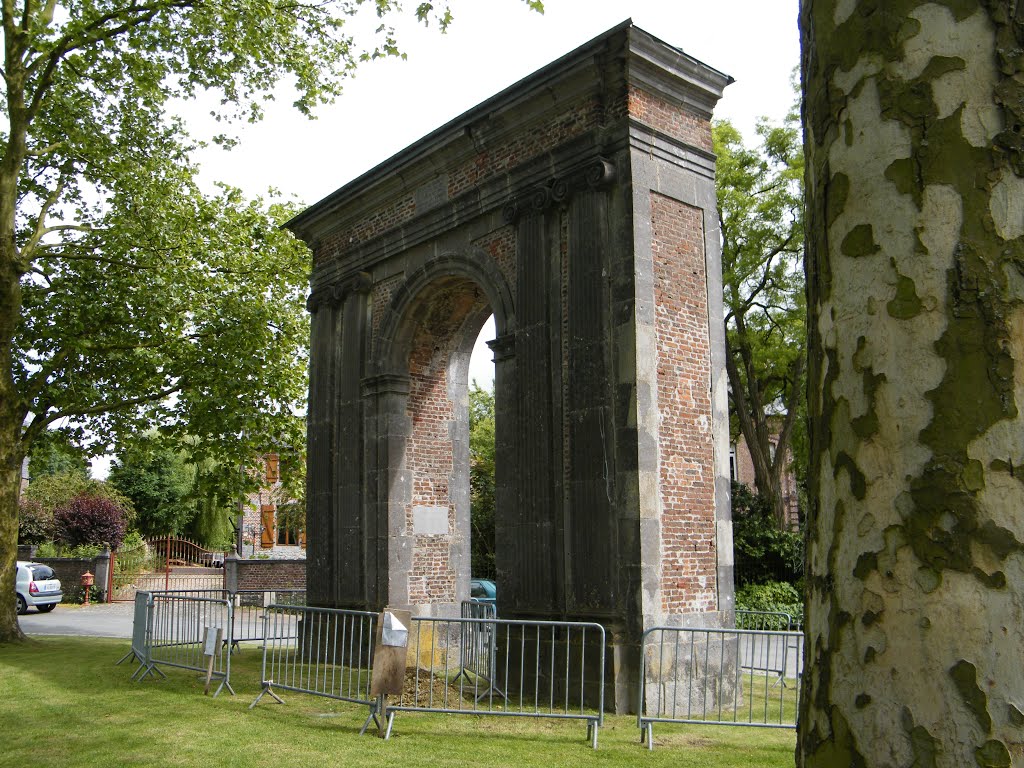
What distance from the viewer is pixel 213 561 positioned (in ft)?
116

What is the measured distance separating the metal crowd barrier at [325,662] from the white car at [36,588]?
35.9 feet

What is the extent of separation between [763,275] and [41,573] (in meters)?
21.0

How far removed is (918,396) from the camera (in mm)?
1968

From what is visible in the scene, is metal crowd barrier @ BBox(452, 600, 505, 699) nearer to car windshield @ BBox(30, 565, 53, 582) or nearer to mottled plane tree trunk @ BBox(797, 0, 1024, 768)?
mottled plane tree trunk @ BBox(797, 0, 1024, 768)

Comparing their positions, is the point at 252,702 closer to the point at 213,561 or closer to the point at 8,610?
the point at 8,610

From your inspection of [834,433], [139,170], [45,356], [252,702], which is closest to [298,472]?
[45,356]

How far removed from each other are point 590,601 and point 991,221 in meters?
8.32

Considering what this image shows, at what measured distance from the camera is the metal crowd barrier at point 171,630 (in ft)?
38.0

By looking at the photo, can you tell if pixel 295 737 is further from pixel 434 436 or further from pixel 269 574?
pixel 269 574

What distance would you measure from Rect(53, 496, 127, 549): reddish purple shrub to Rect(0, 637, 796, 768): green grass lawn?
85.7 feet

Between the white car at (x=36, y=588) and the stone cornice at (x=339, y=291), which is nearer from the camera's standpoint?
the stone cornice at (x=339, y=291)

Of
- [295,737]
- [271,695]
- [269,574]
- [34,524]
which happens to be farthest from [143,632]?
[34,524]

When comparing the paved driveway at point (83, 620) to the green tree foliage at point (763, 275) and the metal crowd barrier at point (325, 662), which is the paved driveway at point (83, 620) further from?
the green tree foliage at point (763, 275)

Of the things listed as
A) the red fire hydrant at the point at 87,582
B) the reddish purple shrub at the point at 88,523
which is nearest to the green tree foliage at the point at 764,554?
the red fire hydrant at the point at 87,582
